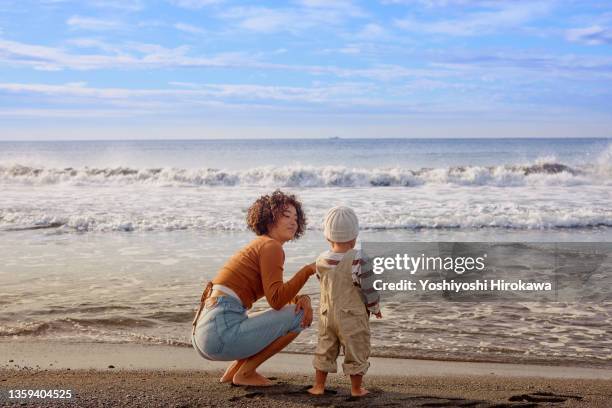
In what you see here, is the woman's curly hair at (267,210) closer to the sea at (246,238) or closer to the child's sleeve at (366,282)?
the child's sleeve at (366,282)

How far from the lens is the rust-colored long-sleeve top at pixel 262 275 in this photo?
13.3ft

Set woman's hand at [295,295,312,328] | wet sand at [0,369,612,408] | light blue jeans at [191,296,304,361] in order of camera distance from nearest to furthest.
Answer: wet sand at [0,369,612,408] → light blue jeans at [191,296,304,361] → woman's hand at [295,295,312,328]

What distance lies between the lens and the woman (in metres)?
4.09

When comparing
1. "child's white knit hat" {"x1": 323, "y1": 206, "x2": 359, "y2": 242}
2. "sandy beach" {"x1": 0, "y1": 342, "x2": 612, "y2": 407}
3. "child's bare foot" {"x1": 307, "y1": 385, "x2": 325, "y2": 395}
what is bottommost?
"sandy beach" {"x1": 0, "y1": 342, "x2": 612, "y2": 407}

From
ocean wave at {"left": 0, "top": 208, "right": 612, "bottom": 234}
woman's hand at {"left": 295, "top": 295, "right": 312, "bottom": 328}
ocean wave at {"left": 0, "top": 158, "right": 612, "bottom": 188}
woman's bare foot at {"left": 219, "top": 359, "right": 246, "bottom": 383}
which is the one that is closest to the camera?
woman's hand at {"left": 295, "top": 295, "right": 312, "bottom": 328}

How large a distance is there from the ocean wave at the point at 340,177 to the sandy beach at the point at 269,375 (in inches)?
816

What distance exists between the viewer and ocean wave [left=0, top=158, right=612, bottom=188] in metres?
26.0

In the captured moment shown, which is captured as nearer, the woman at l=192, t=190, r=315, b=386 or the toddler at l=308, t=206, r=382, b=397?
the toddler at l=308, t=206, r=382, b=397

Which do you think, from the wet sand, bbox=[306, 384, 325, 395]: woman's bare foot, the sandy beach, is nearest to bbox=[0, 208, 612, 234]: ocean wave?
the sandy beach

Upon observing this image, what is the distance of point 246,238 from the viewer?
41.2 feet

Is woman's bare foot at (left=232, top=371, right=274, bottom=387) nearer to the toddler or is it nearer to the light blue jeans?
the light blue jeans

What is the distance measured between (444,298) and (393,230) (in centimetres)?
632

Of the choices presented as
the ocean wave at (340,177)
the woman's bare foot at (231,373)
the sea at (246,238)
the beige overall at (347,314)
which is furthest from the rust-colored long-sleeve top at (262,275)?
the ocean wave at (340,177)

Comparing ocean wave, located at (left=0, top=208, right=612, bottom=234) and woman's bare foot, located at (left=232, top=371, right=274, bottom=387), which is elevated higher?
ocean wave, located at (left=0, top=208, right=612, bottom=234)
